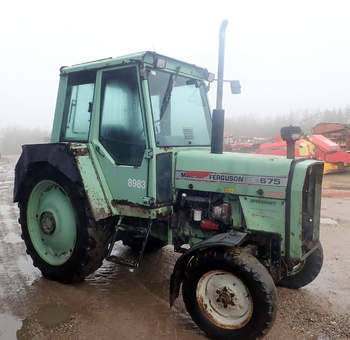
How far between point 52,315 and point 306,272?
2.58 m

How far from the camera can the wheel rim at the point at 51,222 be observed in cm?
379

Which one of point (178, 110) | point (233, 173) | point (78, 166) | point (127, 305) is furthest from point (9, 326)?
point (178, 110)

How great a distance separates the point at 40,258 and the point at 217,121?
2.51 meters

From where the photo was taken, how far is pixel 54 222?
3.85 m

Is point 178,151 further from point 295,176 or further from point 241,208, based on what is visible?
point 295,176

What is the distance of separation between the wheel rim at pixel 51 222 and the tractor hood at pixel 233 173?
129cm

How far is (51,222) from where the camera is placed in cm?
386

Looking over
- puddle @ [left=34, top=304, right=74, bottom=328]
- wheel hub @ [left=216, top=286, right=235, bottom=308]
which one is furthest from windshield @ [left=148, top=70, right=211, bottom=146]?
puddle @ [left=34, top=304, right=74, bottom=328]

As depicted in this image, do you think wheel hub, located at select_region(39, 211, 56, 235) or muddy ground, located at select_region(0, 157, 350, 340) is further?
wheel hub, located at select_region(39, 211, 56, 235)

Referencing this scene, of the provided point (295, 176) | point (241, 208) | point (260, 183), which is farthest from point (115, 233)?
point (295, 176)

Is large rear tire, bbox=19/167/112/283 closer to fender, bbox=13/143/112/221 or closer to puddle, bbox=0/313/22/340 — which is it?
fender, bbox=13/143/112/221

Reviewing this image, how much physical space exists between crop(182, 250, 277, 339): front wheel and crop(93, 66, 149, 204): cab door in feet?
2.99

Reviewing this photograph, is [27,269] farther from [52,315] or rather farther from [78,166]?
[78,166]

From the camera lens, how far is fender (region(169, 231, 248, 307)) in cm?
284
